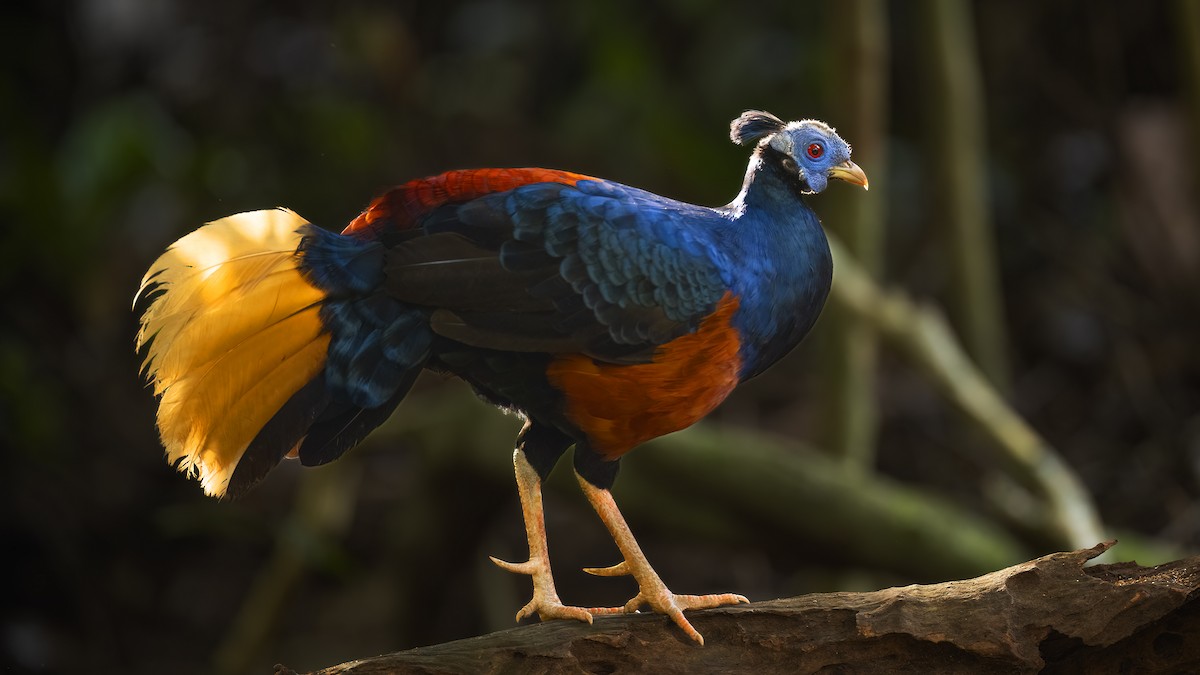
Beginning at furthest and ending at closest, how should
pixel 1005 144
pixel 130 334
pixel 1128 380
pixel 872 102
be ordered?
pixel 1005 144, pixel 130 334, pixel 1128 380, pixel 872 102

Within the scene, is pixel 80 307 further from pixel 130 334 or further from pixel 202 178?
pixel 202 178

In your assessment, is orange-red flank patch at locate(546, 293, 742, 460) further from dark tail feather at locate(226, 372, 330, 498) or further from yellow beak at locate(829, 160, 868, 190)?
dark tail feather at locate(226, 372, 330, 498)

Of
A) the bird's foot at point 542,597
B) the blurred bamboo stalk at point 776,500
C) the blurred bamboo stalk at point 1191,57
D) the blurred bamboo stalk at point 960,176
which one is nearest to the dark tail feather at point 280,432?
the bird's foot at point 542,597

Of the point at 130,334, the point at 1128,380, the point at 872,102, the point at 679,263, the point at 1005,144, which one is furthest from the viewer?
the point at 1005,144

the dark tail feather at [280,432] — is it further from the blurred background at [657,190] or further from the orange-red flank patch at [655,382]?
the blurred background at [657,190]

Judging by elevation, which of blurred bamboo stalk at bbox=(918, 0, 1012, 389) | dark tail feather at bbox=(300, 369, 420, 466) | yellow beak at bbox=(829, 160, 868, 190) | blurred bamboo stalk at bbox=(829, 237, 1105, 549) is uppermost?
blurred bamboo stalk at bbox=(918, 0, 1012, 389)

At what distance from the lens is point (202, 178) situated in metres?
7.63

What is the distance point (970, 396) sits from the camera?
5719 millimetres

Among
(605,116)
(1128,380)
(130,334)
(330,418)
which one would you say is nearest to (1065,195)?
(1128,380)

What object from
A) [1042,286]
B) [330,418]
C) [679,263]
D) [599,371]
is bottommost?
[330,418]

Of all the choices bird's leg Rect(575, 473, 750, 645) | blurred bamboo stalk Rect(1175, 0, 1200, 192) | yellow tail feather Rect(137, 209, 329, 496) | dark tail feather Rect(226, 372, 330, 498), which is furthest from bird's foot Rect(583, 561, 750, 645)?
blurred bamboo stalk Rect(1175, 0, 1200, 192)

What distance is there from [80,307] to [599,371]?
5605 mm

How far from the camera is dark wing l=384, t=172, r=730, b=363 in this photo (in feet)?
9.20

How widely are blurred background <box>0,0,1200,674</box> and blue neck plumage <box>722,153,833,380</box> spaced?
2507 millimetres
